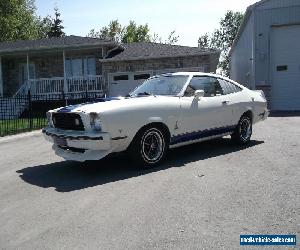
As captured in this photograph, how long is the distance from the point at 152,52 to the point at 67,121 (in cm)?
1677

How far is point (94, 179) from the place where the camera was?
19.3 feet

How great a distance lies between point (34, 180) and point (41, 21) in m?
56.8

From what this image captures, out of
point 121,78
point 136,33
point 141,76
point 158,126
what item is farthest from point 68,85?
point 136,33

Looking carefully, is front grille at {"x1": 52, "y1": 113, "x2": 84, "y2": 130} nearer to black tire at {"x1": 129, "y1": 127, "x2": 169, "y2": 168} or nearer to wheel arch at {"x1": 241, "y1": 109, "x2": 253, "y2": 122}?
black tire at {"x1": 129, "y1": 127, "x2": 169, "y2": 168}

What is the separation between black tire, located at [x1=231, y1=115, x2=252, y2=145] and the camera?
818 cm

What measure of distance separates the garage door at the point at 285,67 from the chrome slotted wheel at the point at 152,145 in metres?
12.2

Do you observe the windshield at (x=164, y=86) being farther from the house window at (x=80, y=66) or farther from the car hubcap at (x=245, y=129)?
the house window at (x=80, y=66)

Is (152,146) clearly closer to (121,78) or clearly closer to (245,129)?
(245,129)

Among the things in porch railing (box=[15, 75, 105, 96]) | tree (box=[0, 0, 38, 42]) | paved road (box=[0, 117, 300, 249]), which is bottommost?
paved road (box=[0, 117, 300, 249])

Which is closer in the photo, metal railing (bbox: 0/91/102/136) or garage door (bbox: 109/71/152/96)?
metal railing (bbox: 0/91/102/136)

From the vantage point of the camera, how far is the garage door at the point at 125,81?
22.4m

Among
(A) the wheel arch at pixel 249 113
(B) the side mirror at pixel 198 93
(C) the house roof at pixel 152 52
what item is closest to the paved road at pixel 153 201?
(A) the wheel arch at pixel 249 113

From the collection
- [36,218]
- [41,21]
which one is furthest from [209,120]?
[41,21]

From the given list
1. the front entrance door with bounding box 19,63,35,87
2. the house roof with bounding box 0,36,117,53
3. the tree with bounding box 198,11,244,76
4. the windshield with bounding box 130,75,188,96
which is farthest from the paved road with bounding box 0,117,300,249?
the tree with bounding box 198,11,244,76
